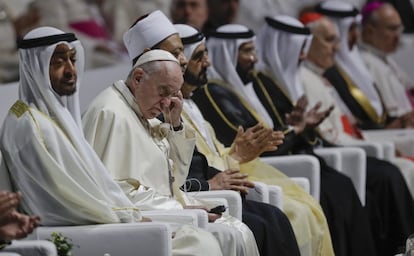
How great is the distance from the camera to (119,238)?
8320 millimetres

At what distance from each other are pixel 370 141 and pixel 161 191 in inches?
166

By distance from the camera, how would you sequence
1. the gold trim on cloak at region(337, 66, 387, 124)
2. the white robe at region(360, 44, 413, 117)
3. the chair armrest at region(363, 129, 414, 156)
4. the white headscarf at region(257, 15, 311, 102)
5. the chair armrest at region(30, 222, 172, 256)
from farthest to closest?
the white robe at region(360, 44, 413, 117), the gold trim on cloak at region(337, 66, 387, 124), the chair armrest at region(363, 129, 414, 156), the white headscarf at region(257, 15, 311, 102), the chair armrest at region(30, 222, 172, 256)

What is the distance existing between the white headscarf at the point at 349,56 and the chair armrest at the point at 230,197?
468 cm

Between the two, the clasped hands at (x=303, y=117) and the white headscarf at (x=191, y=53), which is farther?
the clasped hands at (x=303, y=117)

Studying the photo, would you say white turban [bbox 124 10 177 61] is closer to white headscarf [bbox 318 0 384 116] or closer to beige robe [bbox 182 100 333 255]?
beige robe [bbox 182 100 333 255]

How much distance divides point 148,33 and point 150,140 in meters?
0.82

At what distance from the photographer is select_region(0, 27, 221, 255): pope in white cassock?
834cm

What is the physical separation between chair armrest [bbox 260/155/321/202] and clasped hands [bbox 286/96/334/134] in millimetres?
382

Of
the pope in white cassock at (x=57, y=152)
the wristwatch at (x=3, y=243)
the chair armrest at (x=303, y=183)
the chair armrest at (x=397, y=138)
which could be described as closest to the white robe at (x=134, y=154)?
the pope in white cassock at (x=57, y=152)

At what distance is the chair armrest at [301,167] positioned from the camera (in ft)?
36.5

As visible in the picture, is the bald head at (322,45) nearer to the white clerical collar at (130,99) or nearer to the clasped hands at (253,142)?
the clasped hands at (253,142)

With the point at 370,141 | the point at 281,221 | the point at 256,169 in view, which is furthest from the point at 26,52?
the point at 370,141

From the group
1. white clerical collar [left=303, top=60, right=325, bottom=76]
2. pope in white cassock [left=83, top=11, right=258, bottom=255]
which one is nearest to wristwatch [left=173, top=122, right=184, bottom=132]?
pope in white cassock [left=83, top=11, right=258, bottom=255]

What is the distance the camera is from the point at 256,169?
10.9m
